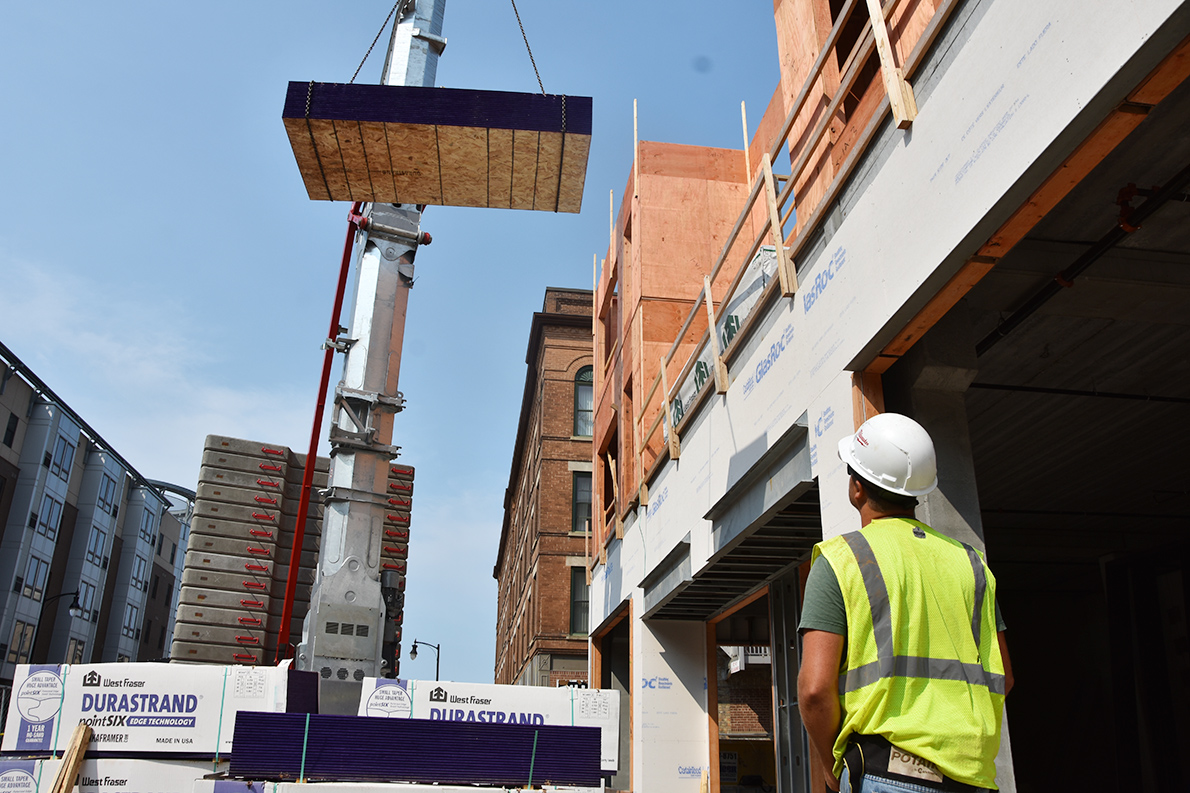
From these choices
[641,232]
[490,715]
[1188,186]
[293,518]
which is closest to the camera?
[1188,186]

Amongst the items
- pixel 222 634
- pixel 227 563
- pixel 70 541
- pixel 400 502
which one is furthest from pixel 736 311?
pixel 70 541

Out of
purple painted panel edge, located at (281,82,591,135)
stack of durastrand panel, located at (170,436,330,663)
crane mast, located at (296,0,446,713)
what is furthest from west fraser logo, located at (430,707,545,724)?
purple painted panel edge, located at (281,82,591,135)

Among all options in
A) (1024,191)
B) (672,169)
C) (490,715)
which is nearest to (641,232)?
(672,169)

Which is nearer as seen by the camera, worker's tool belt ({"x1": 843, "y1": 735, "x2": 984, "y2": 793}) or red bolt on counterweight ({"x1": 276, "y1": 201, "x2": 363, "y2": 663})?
worker's tool belt ({"x1": 843, "y1": 735, "x2": 984, "y2": 793})

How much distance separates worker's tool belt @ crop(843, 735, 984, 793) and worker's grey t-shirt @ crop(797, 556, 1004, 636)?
0.99 feet

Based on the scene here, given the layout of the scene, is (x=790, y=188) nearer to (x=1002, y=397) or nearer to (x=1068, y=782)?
(x=1002, y=397)

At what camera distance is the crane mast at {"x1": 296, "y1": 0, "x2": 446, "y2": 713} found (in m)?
8.53

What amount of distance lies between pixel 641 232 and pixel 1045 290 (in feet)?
30.9

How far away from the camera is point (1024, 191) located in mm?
4316

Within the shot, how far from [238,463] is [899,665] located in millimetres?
11702

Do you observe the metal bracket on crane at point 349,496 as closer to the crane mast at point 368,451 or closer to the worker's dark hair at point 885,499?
the crane mast at point 368,451

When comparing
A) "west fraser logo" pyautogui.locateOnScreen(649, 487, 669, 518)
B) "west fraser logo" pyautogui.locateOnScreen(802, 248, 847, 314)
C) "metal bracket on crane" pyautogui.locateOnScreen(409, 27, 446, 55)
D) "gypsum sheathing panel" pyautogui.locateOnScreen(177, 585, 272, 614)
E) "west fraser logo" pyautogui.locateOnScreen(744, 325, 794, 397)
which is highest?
"metal bracket on crane" pyautogui.locateOnScreen(409, 27, 446, 55)

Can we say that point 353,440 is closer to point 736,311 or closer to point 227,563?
point 227,563

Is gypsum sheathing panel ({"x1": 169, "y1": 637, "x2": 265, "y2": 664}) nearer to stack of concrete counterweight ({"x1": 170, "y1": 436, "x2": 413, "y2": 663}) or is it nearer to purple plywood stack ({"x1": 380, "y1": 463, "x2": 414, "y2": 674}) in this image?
stack of concrete counterweight ({"x1": 170, "y1": 436, "x2": 413, "y2": 663})
